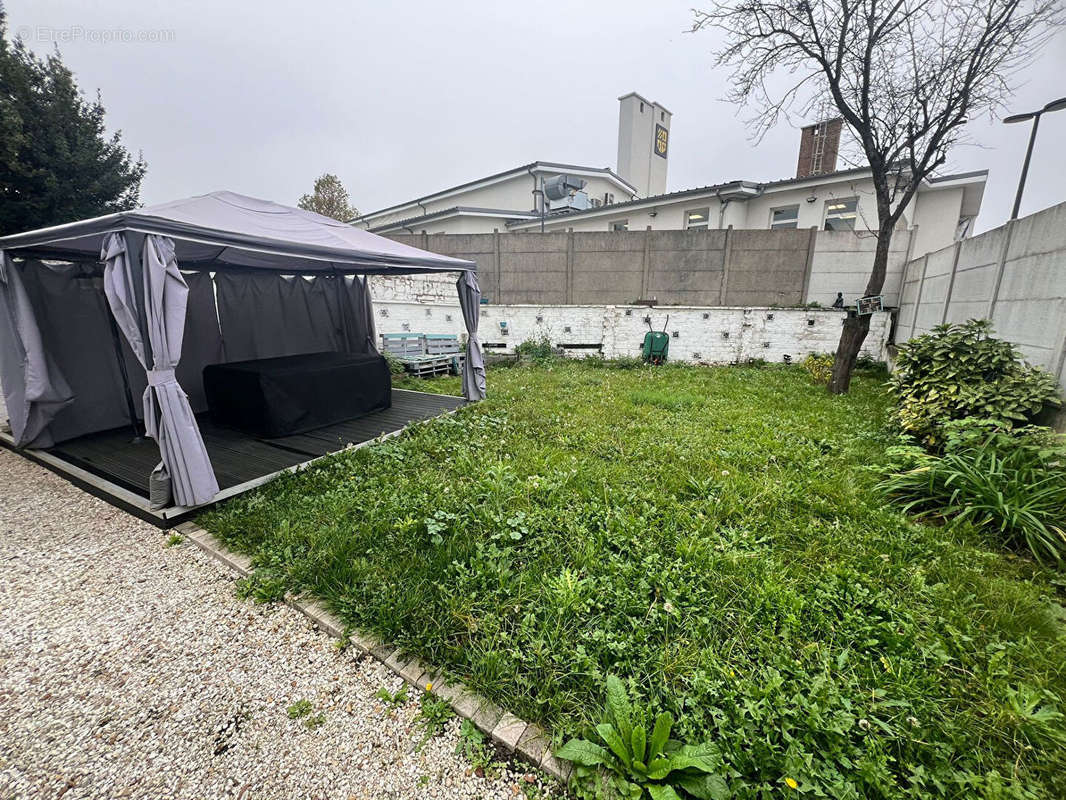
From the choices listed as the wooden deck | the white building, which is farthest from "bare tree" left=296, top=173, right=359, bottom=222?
Result: the wooden deck

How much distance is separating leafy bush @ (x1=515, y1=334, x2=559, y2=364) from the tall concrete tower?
950 centimetres

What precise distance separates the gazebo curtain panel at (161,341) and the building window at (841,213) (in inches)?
456

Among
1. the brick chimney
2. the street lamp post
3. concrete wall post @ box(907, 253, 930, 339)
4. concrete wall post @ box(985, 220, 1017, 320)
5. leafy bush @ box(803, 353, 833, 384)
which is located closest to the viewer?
concrete wall post @ box(985, 220, 1017, 320)

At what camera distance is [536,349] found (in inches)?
340

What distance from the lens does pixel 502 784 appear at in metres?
1.31

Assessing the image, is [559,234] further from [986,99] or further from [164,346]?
[164,346]

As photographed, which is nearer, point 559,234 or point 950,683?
point 950,683

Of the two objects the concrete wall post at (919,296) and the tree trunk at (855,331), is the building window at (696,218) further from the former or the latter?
the tree trunk at (855,331)

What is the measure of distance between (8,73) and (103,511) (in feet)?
32.9

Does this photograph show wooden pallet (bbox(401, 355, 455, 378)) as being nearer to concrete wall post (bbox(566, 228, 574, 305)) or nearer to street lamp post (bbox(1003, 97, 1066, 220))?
concrete wall post (bbox(566, 228, 574, 305))

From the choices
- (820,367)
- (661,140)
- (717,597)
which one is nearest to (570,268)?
(820,367)

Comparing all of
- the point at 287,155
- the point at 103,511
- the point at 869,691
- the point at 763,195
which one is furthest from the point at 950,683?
the point at 287,155

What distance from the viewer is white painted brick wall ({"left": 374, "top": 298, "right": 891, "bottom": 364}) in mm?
7547
